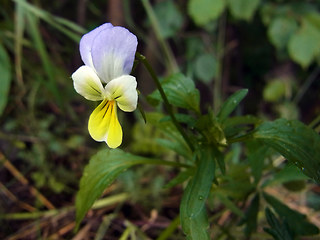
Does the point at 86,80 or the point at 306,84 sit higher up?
the point at 86,80

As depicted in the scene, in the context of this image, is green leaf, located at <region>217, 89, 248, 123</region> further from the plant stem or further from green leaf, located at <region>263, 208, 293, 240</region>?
the plant stem

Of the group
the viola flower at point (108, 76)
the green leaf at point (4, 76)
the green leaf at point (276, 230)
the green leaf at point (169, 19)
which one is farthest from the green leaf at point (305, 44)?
the green leaf at point (4, 76)

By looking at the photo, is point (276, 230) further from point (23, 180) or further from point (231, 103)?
point (23, 180)

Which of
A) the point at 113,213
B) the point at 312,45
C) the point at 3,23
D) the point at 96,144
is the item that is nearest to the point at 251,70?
the point at 312,45

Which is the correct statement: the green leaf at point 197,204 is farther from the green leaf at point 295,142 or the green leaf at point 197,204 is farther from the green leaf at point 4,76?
the green leaf at point 4,76

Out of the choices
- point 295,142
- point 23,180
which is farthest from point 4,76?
point 295,142

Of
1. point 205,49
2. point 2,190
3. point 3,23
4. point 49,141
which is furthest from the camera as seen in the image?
point 205,49

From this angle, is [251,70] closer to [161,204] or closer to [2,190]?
[161,204]
